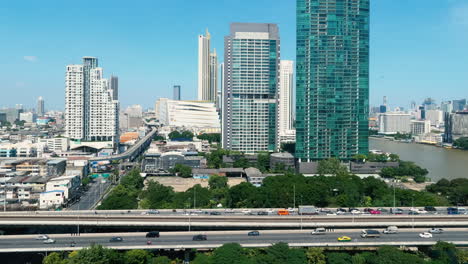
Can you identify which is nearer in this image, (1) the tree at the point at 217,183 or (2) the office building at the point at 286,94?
(1) the tree at the point at 217,183

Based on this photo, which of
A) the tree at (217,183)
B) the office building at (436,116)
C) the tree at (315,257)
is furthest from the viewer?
the office building at (436,116)

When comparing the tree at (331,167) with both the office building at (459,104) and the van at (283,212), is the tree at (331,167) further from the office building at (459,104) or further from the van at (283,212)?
the office building at (459,104)

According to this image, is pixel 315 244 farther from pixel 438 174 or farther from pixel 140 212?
pixel 438 174

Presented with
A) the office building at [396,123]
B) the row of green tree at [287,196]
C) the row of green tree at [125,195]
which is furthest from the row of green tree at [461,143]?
the row of green tree at [125,195]

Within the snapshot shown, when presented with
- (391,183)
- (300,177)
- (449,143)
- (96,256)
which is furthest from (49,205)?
(449,143)

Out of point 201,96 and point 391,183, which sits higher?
point 201,96

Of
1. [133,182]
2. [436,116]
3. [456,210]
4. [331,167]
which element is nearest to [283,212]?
[456,210]
